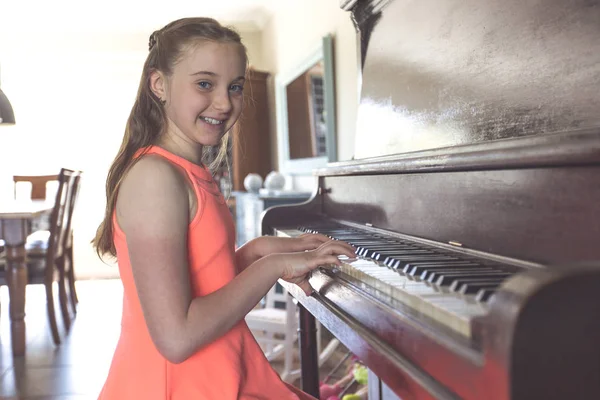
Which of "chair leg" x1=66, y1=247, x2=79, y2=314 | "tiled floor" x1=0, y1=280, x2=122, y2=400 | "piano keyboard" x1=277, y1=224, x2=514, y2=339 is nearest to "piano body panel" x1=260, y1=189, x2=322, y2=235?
"piano keyboard" x1=277, y1=224, x2=514, y2=339

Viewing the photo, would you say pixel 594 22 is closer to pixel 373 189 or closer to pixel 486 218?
pixel 486 218

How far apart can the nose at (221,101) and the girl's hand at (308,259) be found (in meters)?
0.30

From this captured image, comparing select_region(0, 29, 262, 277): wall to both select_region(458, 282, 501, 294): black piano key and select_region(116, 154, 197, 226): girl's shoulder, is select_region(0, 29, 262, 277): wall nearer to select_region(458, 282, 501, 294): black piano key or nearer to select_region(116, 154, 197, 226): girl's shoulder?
select_region(116, 154, 197, 226): girl's shoulder

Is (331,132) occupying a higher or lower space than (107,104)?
lower

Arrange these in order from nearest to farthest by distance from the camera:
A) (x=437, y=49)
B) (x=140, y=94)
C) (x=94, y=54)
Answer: (x=140, y=94) < (x=437, y=49) < (x=94, y=54)

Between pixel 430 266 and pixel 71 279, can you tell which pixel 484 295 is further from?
pixel 71 279

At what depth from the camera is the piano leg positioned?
1.97m

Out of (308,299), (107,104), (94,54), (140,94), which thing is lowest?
(308,299)

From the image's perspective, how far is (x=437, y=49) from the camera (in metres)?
1.46

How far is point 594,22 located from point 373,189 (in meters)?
0.68

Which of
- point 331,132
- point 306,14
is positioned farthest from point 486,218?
point 306,14

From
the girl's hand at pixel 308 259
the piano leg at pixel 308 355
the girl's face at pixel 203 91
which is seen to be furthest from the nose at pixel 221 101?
the piano leg at pixel 308 355

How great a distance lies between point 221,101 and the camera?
1050 mm

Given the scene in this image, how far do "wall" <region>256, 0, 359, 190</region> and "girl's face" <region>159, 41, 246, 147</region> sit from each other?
1.57m
